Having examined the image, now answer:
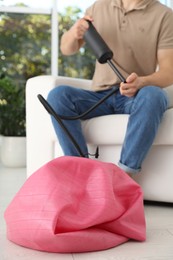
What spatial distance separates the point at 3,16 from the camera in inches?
137

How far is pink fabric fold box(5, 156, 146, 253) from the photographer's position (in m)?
1.02

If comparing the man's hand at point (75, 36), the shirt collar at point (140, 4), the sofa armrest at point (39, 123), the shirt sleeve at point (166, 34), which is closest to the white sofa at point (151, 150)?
the sofa armrest at point (39, 123)

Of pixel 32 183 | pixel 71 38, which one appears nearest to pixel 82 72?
pixel 71 38

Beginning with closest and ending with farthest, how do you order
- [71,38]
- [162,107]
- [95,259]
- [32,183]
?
[95,259], [32,183], [162,107], [71,38]

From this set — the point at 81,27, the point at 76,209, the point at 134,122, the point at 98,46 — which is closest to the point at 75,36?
the point at 81,27

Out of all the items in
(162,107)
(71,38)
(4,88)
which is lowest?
(4,88)

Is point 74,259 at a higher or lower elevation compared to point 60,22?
lower

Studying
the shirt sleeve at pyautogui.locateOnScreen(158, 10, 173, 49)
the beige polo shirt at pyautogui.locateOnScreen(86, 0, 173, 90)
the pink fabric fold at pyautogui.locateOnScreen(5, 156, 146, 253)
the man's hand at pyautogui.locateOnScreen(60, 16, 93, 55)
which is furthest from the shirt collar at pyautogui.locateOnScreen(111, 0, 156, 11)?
the pink fabric fold at pyautogui.locateOnScreen(5, 156, 146, 253)

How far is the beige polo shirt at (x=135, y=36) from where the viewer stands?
1.70m

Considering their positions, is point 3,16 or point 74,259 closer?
point 74,259

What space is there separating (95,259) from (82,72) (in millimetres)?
2740

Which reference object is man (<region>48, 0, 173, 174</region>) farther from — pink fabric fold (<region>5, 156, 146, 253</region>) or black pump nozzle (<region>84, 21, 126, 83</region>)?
pink fabric fold (<region>5, 156, 146, 253</region>)

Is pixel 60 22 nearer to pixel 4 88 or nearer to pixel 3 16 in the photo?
pixel 3 16

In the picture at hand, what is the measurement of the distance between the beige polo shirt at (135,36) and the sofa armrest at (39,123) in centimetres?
21
